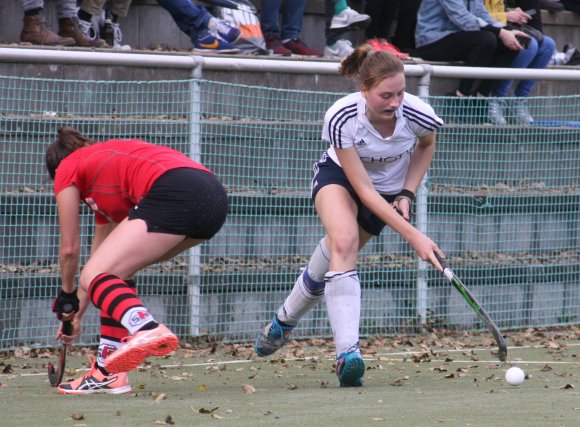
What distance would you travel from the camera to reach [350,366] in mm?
6137

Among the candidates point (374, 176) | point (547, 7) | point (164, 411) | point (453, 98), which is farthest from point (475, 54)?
point (164, 411)

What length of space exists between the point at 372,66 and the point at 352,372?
159 cm

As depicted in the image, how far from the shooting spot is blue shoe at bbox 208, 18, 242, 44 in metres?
10.5

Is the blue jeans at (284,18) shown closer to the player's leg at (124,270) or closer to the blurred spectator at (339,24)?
the blurred spectator at (339,24)

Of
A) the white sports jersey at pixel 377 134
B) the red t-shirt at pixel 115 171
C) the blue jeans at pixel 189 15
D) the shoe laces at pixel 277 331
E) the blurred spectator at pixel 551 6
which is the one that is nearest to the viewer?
the red t-shirt at pixel 115 171

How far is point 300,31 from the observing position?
11750mm

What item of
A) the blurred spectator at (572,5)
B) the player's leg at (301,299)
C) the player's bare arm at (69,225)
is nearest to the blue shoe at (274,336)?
the player's leg at (301,299)

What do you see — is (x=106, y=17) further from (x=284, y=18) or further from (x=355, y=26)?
(x=355, y=26)

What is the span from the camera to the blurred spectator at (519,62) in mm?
10148

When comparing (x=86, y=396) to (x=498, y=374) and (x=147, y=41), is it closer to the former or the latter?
(x=498, y=374)

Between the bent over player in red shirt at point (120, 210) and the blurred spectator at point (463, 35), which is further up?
the blurred spectator at point (463, 35)

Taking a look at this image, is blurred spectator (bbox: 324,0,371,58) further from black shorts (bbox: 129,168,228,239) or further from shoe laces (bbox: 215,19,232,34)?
black shorts (bbox: 129,168,228,239)

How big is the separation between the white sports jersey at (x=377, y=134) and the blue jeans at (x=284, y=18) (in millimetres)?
4611

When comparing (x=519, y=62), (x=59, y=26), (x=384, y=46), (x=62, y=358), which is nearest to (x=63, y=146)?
(x=62, y=358)
